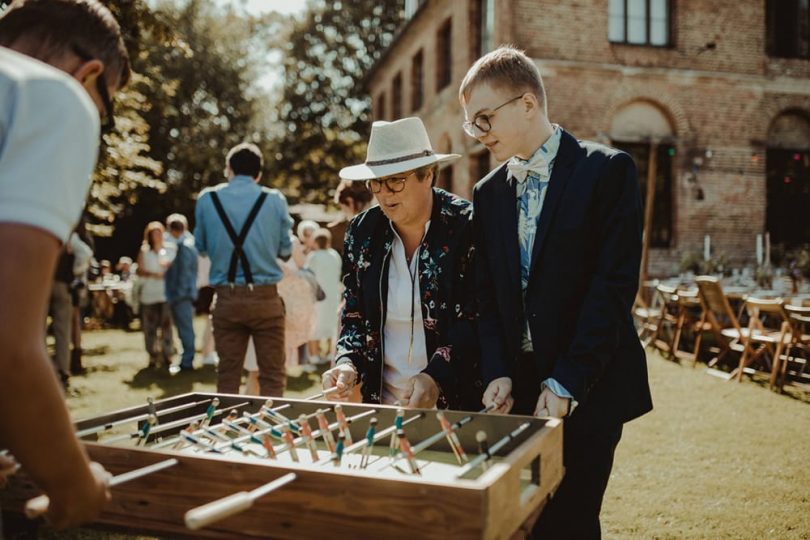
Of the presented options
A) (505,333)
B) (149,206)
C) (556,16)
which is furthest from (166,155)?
(505,333)

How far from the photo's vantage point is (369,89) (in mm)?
28562

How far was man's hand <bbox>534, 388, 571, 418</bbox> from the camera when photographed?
2252 millimetres

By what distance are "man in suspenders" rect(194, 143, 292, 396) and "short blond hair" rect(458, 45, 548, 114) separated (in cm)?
317

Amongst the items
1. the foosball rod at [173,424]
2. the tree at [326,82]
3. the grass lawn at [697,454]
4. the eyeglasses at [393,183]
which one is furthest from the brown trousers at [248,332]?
the tree at [326,82]

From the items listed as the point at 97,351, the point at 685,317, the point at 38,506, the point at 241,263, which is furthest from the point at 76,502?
the point at 97,351

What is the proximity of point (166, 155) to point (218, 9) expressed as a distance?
7488 millimetres

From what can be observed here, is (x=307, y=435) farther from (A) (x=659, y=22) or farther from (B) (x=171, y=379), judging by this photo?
(A) (x=659, y=22)

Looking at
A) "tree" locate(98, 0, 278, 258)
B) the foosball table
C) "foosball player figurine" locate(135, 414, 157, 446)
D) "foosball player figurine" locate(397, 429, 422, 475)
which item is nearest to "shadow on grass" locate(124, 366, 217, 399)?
"foosball player figurine" locate(135, 414, 157, 446)

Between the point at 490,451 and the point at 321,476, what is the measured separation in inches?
19.7

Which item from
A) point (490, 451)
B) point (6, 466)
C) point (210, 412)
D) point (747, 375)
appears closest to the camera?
point (6, 466)

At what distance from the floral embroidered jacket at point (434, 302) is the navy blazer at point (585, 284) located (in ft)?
1.03

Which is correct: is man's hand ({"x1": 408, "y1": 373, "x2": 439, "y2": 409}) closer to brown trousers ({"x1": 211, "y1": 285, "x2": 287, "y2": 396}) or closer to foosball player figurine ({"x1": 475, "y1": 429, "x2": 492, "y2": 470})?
foosball player figurine ({"x1": 475, "y1": 429, "x2": 492, "y2": 470})

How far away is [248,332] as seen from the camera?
5.56m

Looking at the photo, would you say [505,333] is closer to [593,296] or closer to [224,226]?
[593,296]
